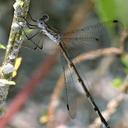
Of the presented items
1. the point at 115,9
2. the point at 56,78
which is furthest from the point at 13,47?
the point at 56,78

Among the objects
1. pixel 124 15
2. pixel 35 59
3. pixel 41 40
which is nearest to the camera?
pixel 41 40

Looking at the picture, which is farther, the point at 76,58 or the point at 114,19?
the point at 76,58

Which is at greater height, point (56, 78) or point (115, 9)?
point (115, 9)

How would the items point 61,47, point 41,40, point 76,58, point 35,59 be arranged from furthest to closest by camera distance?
point 35,59 → point 76,58 → point 61,47 → point 41,40

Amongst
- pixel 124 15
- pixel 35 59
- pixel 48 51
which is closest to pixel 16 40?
pixel 124 15

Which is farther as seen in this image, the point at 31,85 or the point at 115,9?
the point at 31,85

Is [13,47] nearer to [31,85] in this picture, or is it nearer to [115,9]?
[115,9]

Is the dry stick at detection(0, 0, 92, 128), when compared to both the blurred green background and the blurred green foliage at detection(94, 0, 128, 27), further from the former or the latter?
the blurred green foliage at detection(94, 0, 128, 27)

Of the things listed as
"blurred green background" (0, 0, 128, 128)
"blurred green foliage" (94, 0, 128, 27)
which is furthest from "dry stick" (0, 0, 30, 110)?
"blurred green background" (0, 0, 128, 128)

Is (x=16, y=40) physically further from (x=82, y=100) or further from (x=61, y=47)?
(x=82, y=100)
